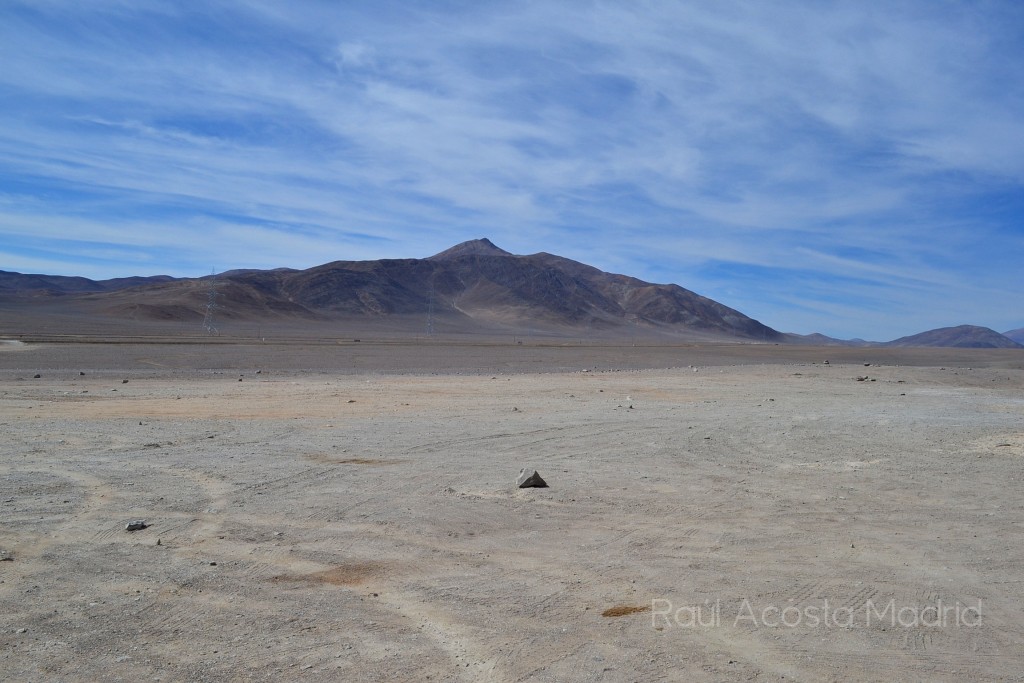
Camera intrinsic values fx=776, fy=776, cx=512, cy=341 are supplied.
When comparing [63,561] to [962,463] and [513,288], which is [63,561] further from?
[513,288]

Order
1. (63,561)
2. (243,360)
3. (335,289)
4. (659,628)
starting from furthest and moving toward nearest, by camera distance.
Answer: (335,289) → (243,360) → (63,561) → (659,628)

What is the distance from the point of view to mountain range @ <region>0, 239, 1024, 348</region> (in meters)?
110

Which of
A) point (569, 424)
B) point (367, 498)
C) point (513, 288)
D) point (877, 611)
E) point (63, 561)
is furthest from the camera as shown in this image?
point (513, 288)

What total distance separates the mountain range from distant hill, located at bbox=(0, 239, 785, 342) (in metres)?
0.22

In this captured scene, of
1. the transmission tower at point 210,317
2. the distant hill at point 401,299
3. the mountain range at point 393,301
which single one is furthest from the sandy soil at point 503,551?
the distant hill at point 401,299

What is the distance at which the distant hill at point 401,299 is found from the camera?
374ft

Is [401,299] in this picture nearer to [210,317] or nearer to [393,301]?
[393,301]

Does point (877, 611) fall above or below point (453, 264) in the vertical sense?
below

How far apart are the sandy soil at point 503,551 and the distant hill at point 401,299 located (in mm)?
96497

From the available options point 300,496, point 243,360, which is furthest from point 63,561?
point 243,360

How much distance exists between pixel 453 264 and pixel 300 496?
636 feet

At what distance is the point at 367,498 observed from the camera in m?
7.50

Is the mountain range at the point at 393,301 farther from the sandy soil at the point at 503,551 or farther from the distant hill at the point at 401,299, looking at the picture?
the sandy soil at the point at 503,551

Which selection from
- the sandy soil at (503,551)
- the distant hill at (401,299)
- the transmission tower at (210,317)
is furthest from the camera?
the distant hill at (401,299)
